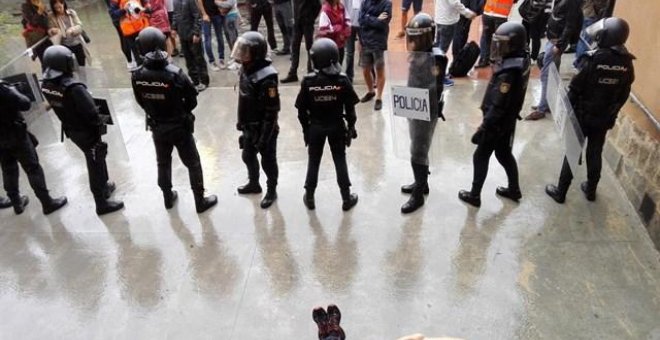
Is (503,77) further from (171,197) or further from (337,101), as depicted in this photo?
(171,197)

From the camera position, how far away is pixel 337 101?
425 centimetres

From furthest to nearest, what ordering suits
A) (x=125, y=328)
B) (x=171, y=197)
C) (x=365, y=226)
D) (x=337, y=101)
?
(x=171, y=197), (x=365, y=226), (x=337, y=101), (x=125, y=328)

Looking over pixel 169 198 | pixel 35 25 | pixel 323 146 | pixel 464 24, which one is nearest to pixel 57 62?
pixel 169 198

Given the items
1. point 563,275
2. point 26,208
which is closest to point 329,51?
point 563,275

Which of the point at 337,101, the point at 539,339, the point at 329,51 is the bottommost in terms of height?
the point at 539,339

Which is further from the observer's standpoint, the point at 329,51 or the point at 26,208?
the point at 26,208

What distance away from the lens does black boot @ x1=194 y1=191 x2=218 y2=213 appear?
16.1 ft

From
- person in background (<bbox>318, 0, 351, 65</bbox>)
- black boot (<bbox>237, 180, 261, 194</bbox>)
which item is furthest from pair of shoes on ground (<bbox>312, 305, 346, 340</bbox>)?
person in background (<bbox>318, 0, 351, 65</bbox>)

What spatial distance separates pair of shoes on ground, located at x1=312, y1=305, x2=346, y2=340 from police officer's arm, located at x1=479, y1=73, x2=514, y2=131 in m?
2.42

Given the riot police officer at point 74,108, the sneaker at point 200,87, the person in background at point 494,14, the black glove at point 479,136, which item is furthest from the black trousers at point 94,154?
the person in background at point 494,14

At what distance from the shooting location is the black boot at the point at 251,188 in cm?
518

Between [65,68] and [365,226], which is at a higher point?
[65,68]

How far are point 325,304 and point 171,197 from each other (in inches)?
80.8

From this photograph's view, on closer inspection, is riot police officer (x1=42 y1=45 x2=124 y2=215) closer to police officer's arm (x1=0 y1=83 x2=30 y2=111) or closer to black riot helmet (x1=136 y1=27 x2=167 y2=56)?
police officer's arm (x1=0 y1=83 x2=30 y2=111)
